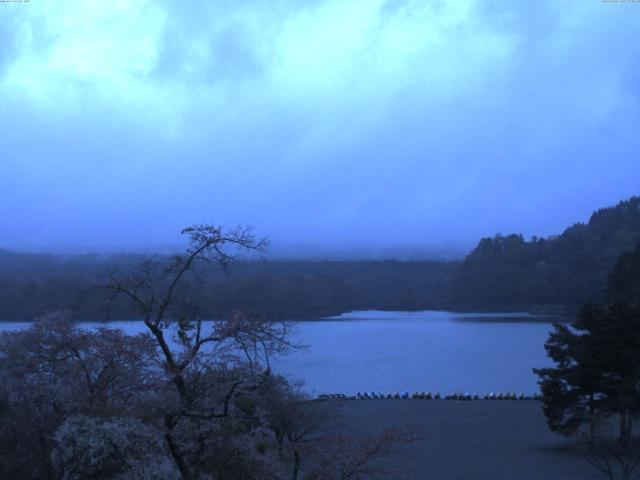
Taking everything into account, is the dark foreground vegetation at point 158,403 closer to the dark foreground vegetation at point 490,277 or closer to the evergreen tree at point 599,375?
the evergreen tree at point 599,375

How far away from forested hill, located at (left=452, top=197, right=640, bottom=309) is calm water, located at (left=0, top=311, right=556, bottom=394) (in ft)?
13.0

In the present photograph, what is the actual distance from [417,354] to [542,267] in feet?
95.0

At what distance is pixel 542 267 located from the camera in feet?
202

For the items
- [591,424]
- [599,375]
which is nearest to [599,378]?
[599,375]

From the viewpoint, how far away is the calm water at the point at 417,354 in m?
26.2

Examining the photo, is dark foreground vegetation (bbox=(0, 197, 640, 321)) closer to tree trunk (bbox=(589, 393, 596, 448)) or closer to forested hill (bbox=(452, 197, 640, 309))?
forested hill (bbox=(452, 197, 640, 309))

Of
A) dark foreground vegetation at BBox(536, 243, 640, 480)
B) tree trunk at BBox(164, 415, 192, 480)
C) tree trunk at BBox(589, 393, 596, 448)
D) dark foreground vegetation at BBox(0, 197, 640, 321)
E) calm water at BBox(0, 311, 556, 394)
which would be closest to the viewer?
tree trunk at BBox(164, 415, 192, 480)

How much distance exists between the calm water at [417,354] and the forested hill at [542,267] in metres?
3.95

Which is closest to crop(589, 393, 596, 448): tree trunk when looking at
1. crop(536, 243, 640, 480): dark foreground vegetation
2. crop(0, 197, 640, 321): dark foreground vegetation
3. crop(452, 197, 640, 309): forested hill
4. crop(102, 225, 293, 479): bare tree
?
crop(536, 243, 640, 480): dark foreground vegetation

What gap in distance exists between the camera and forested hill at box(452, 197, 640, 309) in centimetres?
5778

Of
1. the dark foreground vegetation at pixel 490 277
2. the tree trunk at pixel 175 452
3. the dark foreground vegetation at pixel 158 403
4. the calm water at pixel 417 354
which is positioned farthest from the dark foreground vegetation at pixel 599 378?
the dark foreground vegetation at pixel 490 277

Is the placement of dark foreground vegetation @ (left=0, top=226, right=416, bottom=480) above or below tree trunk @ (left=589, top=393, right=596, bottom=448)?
above

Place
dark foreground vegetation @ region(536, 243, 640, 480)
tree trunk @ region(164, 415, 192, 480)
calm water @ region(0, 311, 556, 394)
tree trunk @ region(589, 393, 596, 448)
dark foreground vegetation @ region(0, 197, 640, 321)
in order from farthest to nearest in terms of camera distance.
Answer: dark foreground vegetation @ region(0, 197, 640, 321), calm water @ region(0, 311, 556, 394), dark foreground vegetation @ region(536, 243, 640, 480), tree trunk @ region(589, 393, 596, 448), tree trunk @ region(164, 415, 192, 480)

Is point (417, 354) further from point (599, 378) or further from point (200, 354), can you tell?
point (200, 354)
